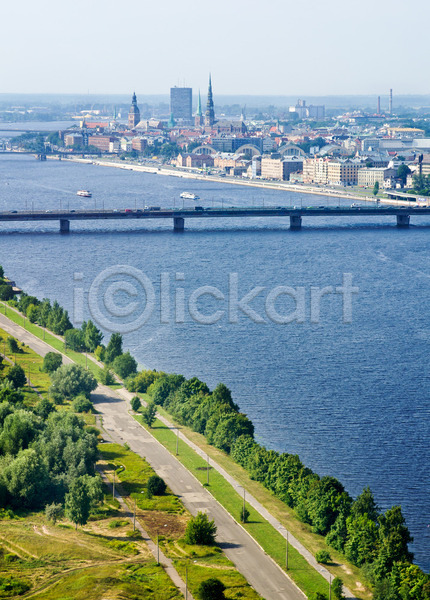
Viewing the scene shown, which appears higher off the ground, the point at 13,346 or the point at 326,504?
the point at 13,346

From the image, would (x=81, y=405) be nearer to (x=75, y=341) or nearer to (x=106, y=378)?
(x=106, y=378)

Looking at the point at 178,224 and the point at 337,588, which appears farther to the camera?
the point at 178,224

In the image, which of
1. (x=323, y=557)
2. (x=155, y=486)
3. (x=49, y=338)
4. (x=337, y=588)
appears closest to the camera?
(x=337, y=588)

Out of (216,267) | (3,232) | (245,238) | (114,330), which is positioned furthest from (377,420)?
(3,232)

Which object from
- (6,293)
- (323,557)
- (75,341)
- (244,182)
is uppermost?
(244,182)

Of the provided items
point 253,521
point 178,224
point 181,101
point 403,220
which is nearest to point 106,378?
point 253,521

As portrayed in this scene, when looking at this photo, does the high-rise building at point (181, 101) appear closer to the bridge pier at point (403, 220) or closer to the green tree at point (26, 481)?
the bridge pier at point (403, 220)

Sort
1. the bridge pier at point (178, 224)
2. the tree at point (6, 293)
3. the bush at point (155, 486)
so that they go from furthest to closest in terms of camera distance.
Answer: the bridge pier at point (178, 224)
the tree at point (6, 293)
the bush at point (155, 486)

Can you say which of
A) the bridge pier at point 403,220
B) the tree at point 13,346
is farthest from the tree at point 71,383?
the bridge pier at point 403,220
